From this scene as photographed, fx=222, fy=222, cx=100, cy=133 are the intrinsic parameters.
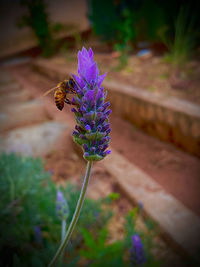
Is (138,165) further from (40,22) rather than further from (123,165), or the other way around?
(40,22)

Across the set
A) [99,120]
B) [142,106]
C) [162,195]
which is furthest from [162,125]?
[99,120]

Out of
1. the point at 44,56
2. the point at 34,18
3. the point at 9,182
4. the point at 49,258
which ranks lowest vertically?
the point at 44,56

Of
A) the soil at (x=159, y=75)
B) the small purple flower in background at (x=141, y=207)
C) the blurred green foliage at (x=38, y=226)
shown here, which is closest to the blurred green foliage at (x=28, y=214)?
the blurred green foliage at (x=38, y=226)

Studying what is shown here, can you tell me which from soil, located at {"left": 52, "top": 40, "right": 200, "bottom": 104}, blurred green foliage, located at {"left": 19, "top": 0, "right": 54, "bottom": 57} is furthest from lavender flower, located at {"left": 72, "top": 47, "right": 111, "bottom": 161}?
blurred green foliage, located at {"left": 19, "top": 0, "right": 54, "bottom": 57}

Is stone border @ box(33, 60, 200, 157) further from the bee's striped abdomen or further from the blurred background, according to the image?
the bee's striped abdomen

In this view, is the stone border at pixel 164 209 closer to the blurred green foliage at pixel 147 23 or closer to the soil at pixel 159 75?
the soil at pixel 159 75

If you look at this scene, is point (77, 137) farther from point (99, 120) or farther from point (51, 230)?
point (51, 230)
